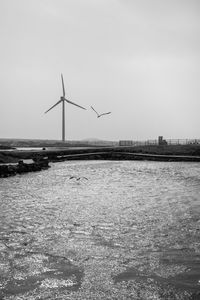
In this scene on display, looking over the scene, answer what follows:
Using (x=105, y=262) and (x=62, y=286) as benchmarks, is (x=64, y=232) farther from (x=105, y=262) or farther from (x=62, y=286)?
(x=62, y=286)

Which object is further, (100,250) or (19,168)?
(19,168)

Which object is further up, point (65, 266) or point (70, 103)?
point (70, 103)

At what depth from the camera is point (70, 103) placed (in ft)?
320

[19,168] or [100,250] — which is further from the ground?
[19,168]

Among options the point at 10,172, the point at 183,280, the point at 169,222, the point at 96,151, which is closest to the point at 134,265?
the point at 183,280

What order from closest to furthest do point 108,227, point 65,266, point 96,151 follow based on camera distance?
point 65,266, point 108,227, point 96,151

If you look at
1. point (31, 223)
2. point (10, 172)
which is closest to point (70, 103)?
point (10, 172)

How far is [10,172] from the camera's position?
2997 cm

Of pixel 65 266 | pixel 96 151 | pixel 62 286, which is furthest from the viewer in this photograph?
pixel 96 151

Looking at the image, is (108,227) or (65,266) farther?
(108,227)

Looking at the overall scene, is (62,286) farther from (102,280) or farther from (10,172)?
(10,172)

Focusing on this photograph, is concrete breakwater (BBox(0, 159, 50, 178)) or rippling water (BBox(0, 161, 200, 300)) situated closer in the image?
rippling water (BBox(0, 161, 200, 300))

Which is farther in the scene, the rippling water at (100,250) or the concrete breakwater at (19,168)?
the concrete breakwater at (19,168)

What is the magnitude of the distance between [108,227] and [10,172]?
70.5ft
